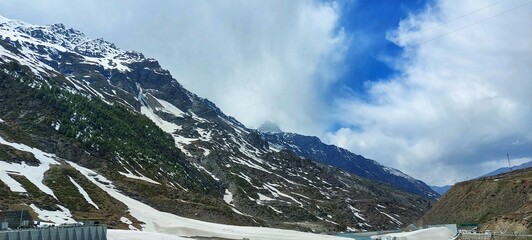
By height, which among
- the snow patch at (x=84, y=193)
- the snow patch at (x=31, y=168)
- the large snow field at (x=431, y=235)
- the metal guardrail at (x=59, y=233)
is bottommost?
the metal guardrail at (x=59, y=233)

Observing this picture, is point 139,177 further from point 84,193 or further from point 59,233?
point 59,233

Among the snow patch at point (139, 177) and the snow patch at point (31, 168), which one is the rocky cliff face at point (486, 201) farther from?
the snow patch at point (31, 168)

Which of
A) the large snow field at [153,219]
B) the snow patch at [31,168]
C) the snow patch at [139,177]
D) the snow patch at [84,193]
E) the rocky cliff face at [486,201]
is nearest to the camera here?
the large snow field at [153,219]

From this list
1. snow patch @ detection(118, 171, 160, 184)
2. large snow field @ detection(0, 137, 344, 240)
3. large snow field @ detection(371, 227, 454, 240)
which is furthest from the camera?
snow patch @ detection(118, 171, 160, 184)

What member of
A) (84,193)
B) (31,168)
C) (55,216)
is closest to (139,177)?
(84,193)

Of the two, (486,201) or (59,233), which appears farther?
(486,201)

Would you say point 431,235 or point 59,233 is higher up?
point 431,235

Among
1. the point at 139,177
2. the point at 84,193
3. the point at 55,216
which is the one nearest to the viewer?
the point at 55,216

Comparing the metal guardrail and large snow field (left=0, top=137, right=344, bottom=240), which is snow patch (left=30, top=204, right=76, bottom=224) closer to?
large snow field (left=0, top=137, right=344, bottom=240)

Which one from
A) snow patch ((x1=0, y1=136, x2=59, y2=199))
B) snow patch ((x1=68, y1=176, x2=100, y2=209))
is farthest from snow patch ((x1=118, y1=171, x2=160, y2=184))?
snow patch ((x1=68, y1=176, x2=100, y2=209))

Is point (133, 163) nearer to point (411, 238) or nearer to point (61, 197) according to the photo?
point (61, 197)

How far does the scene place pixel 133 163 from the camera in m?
194

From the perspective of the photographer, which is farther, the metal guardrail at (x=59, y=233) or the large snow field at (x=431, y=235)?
the large snow field at (x=431, y=235)

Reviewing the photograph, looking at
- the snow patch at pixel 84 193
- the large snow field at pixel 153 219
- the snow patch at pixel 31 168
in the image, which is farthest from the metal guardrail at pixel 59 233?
the snow patch at pixel 31 168
